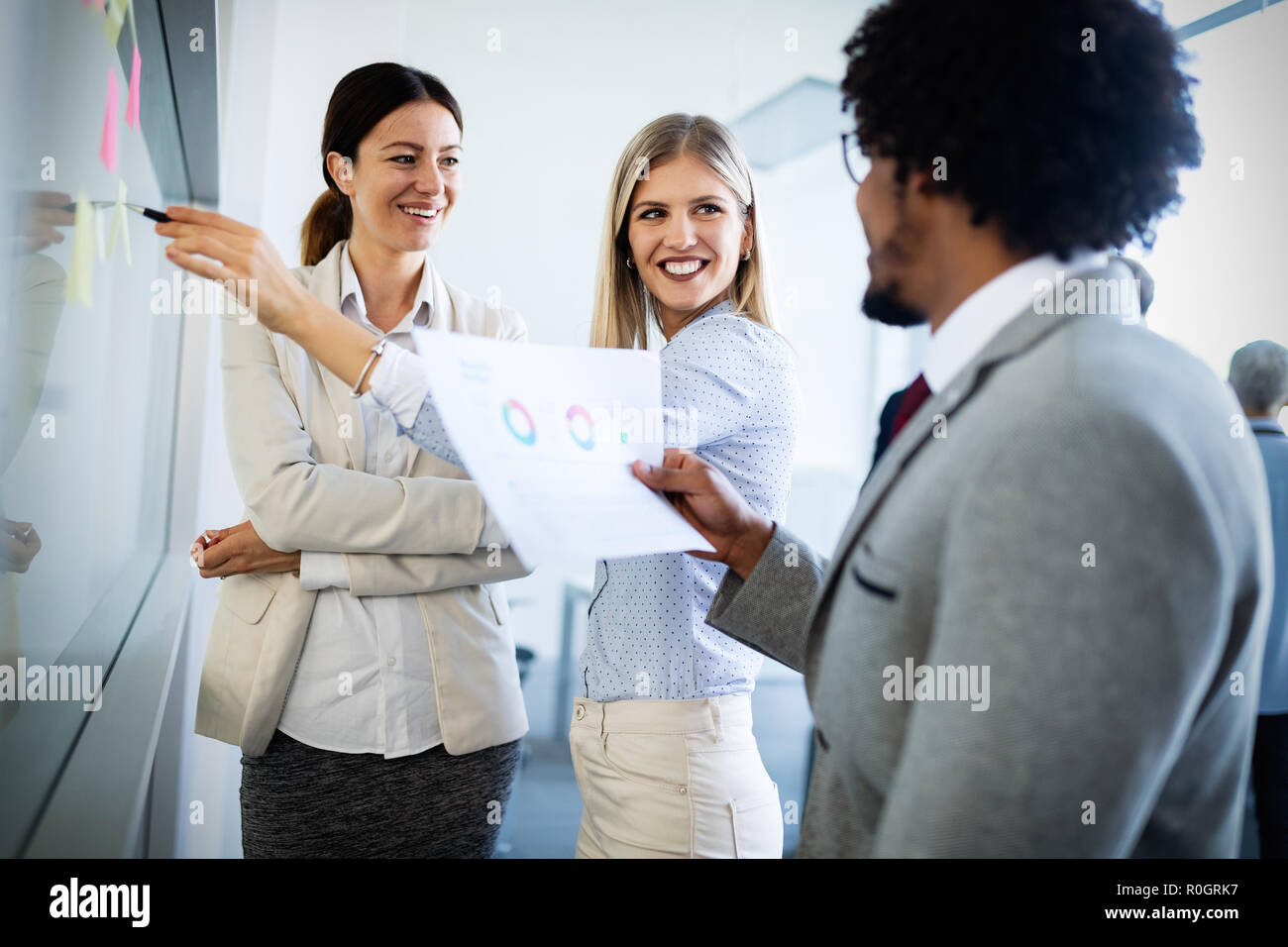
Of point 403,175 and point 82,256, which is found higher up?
point 403,175

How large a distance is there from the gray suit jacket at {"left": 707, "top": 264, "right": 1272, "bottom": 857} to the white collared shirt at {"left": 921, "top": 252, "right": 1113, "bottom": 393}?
0.05 m

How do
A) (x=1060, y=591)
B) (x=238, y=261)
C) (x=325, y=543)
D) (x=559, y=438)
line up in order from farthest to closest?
(x=325, y=543) < (x=238, y=261) < (x=559, y=438) < (x=1060, y=591)

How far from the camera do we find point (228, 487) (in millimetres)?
2213

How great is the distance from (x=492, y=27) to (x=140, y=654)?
2948 millimetres

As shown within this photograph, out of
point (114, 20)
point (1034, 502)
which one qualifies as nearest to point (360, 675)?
point (114, 20)

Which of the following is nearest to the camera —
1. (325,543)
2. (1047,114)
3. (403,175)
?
(1047,114)

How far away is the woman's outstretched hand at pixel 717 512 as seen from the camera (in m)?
0.94

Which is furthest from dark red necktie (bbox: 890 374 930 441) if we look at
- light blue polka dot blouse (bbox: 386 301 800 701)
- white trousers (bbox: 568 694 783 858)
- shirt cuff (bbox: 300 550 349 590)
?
shirt cuff (bbox: 300 550 349 590)

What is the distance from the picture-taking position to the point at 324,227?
1463mm

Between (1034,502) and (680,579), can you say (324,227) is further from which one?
(1034,502)

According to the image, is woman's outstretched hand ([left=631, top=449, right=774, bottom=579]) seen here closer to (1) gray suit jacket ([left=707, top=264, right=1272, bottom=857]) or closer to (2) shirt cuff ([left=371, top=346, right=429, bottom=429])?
(2) shirt cuff ([left=371, top=346, right=429, bottom=429])

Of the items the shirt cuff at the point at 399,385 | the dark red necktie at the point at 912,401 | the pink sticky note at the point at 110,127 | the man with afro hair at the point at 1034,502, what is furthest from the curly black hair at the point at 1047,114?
the pink sticky note at the point at 110,127

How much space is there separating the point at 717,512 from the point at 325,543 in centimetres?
58

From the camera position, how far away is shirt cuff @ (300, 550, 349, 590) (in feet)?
3.92
